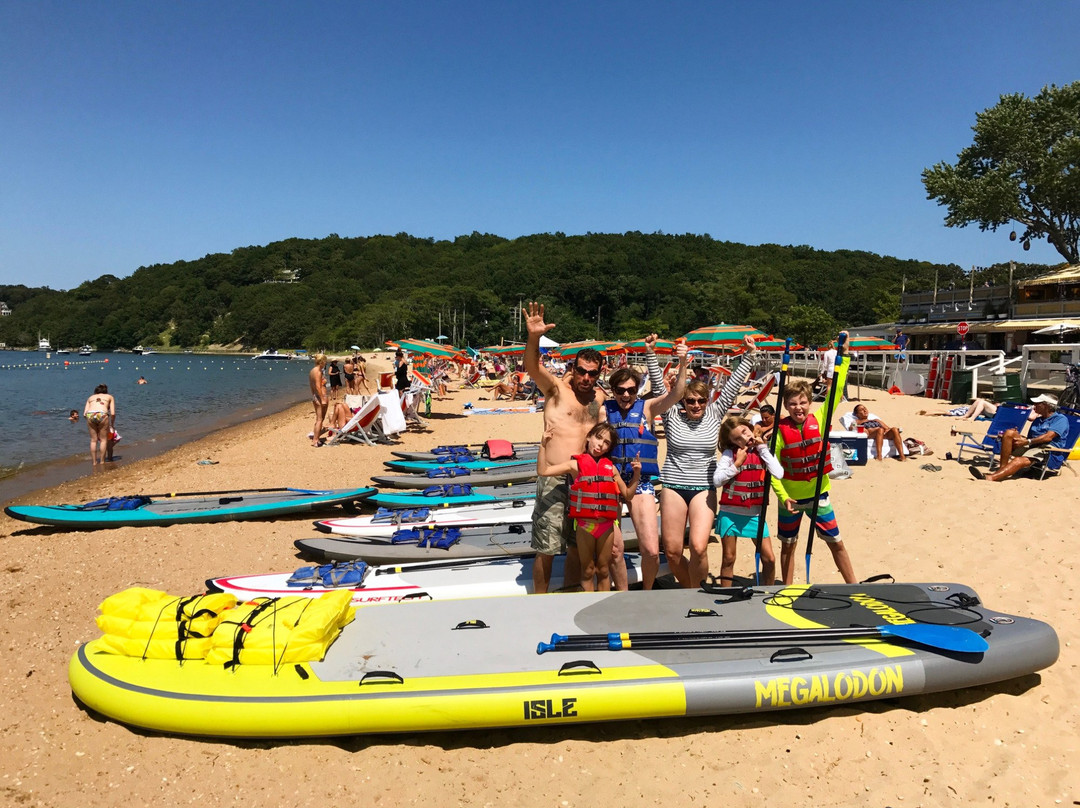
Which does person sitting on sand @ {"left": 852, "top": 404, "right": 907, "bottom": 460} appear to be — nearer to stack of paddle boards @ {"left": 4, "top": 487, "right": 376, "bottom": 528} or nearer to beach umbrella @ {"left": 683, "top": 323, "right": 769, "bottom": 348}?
beach umbrella @ {"left": 683, "top": 323, "right": 769, "bottom": 348}

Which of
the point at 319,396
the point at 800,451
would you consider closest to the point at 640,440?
the point at 800,451

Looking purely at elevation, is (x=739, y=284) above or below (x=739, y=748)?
above

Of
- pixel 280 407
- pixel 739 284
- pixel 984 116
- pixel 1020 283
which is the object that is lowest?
pixel 280 407

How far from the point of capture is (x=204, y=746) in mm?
3355

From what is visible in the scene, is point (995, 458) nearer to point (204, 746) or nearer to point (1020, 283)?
point (204, 746)

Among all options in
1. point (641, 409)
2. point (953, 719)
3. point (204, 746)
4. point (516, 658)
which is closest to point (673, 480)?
point (641, 409)

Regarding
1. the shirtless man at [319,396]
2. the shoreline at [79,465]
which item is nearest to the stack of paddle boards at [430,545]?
the shirtless man at [319,396]

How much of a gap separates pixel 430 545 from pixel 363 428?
25.0 ft

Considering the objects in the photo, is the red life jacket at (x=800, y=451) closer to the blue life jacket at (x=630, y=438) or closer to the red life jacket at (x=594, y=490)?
the blue life jacket at (x=630, y=438)

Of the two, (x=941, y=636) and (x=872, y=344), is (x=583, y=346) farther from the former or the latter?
(x=941, y=636)

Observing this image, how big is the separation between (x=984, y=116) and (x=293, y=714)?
42.3 m

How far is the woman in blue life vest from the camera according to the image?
4.43 meters

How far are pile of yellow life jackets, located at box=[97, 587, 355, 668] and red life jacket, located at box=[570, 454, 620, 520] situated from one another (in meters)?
1.67

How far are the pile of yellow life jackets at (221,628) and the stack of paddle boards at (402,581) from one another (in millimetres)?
1090
